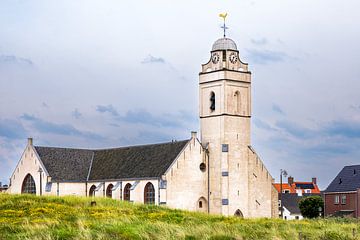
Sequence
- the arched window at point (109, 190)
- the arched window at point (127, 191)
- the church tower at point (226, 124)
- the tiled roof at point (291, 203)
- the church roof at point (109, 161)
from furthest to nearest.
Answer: the tiled roof at point (291, 203) < the arched window at point (109, 190) < the arched window at point (127, 191) < the church roof at point (109, 161) < the church tower at point (226, 124)

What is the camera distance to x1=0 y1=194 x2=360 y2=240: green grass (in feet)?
110

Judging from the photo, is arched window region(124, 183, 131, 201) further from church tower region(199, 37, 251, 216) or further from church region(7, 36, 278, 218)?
church tower region(199, 37, 251, 216)

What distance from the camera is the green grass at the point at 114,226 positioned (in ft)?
110

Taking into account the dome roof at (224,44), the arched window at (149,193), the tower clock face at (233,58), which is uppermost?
the dome roof at (224,44)

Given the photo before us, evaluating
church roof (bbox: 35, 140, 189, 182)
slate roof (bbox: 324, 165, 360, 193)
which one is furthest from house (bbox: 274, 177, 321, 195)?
church roof (bbox: 35, 140, 189, 182)

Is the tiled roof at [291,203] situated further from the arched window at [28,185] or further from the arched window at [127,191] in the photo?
the arched window at [28,185]

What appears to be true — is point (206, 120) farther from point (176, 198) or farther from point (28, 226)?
point (28, 226)

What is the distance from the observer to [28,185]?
8300cm

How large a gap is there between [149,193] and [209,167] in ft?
21.1

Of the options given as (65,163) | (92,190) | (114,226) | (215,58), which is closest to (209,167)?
(215,58)

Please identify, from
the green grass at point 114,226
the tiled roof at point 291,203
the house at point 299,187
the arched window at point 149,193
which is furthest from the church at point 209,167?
the house at point 299,187

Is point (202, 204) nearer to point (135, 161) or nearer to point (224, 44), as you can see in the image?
point (135, 161)

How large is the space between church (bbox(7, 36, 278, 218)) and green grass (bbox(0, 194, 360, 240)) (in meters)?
22.5

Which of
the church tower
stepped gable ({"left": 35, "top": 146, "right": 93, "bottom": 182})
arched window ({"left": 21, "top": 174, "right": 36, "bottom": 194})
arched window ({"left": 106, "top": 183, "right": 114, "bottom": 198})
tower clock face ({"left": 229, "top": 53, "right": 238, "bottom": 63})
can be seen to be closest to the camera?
the church tower
